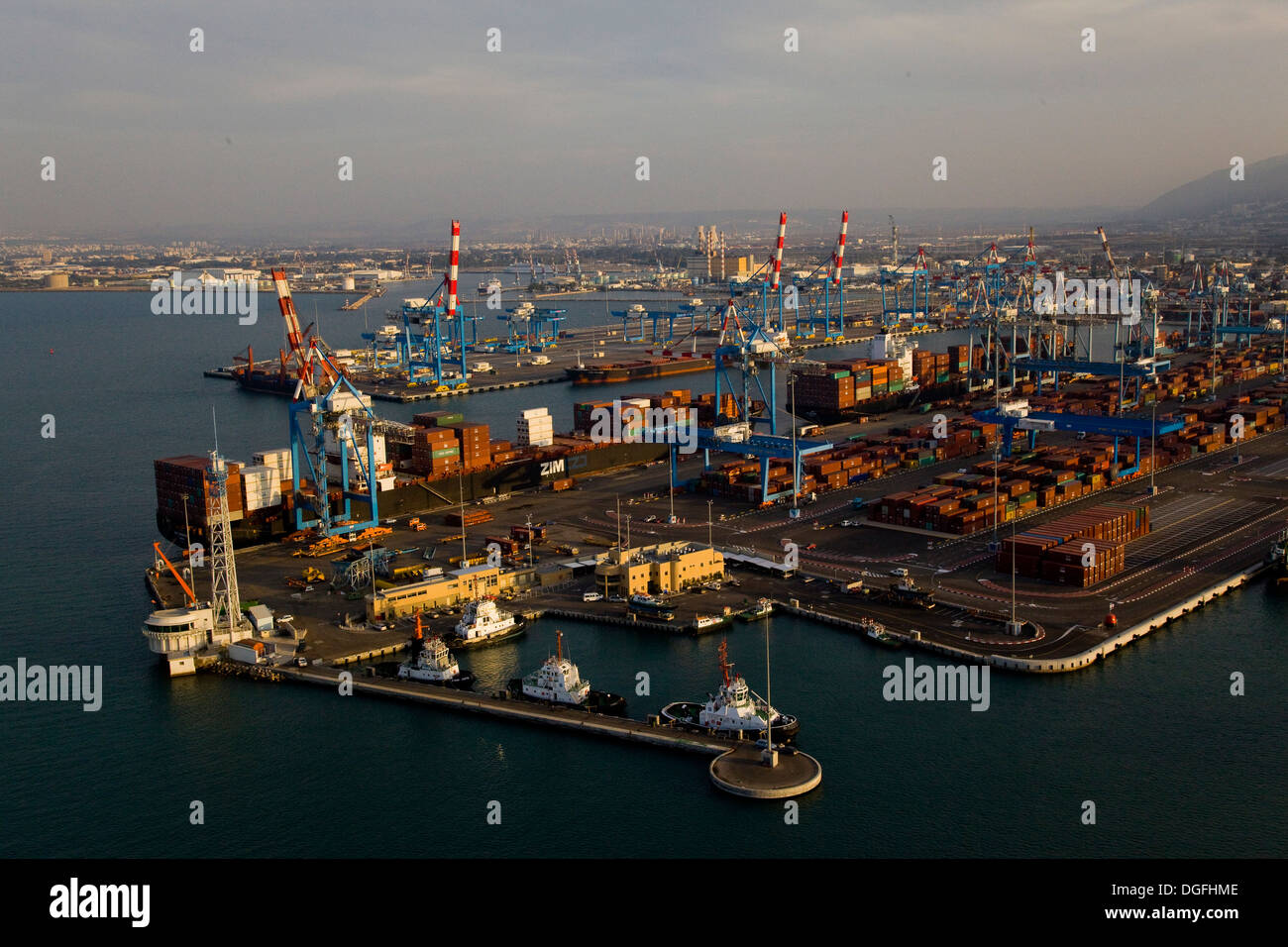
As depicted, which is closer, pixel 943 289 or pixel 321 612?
pixel 321 612

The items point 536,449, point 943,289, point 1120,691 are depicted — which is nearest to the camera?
point 1120,691

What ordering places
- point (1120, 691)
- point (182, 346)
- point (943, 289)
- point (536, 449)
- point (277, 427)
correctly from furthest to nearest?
point (943, 289) < point (182, 346) < point (277, 427) < point (536, 449) < point (1120, 691)

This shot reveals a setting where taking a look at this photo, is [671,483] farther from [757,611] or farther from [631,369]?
[631,369]

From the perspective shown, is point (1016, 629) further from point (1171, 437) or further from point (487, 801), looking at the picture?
point (1171, 437)

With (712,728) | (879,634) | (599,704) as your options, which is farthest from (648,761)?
(879,634)

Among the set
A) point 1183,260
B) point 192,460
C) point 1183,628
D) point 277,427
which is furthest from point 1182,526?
point 1183,260

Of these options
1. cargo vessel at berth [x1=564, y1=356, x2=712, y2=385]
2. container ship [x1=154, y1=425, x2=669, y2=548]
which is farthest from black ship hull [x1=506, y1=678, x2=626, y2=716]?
cargo vessel at berth [x1=564, y1=356, x2=712, y2=385]
